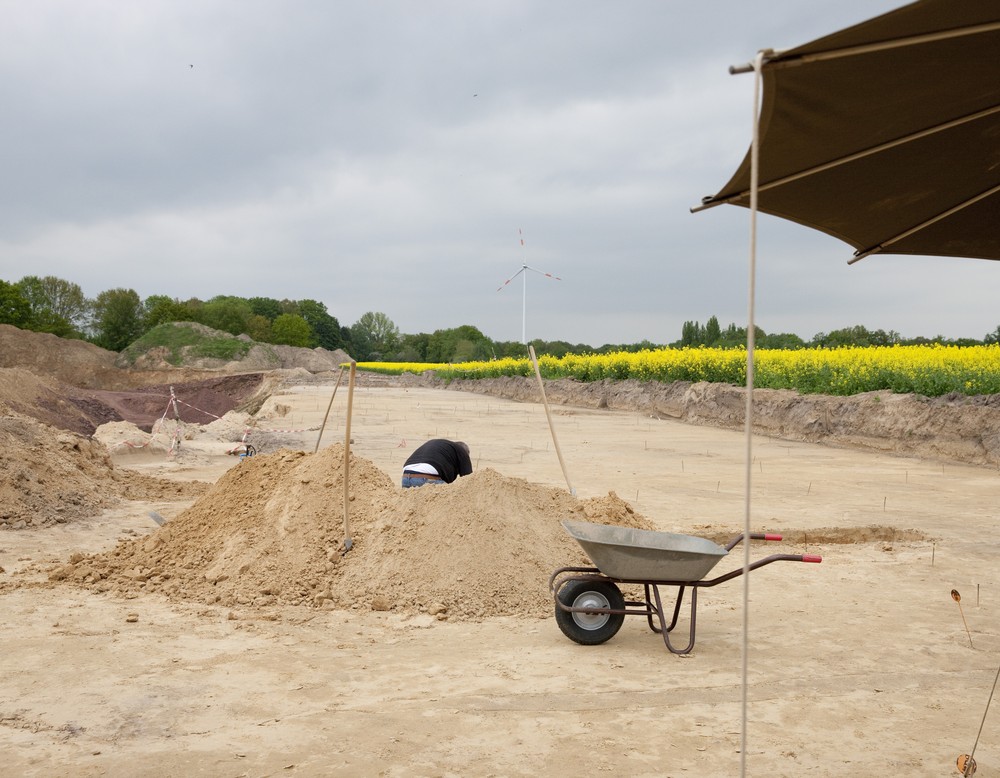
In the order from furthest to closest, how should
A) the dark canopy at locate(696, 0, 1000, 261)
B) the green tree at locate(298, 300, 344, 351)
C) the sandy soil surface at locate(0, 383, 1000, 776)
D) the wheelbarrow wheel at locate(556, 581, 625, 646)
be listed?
the green tree at locate(298, 300, 344, 351) → the wheelbarrow wheel at locate(556, 581, 625, 646) → the sandy soil surface at locate(0, 383, 1000, 776) → the dark canopy at locate(696, 0, 1000, 261)

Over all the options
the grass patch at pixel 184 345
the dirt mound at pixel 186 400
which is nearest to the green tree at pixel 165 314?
the grass patch at pixel 184 345

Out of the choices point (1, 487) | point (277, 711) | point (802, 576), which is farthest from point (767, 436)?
point (277, 711)

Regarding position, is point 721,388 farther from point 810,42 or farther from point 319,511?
point 810,42

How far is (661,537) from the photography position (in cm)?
520

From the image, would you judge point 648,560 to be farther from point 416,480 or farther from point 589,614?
point 416,480

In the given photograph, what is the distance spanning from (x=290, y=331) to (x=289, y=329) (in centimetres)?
33

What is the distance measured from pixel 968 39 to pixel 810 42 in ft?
1.89

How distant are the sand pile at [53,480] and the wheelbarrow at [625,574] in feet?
21.5

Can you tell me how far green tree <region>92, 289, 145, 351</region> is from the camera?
67625 mm

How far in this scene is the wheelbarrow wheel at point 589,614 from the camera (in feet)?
15.8

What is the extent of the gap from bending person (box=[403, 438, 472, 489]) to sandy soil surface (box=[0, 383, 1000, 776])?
246mm

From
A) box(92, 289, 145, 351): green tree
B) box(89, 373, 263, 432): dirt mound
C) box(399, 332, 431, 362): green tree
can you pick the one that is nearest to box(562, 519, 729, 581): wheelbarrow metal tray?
box(89, 373, 263, 432): dirt mound

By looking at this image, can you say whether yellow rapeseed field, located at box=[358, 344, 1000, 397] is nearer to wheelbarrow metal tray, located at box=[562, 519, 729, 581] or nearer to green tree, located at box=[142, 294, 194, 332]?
wheelbarrow metal tray, located at box=[562, 519, 729, 581]

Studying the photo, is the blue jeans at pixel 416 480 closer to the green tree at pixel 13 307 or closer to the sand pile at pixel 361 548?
the sand pile at pixel 361 548
